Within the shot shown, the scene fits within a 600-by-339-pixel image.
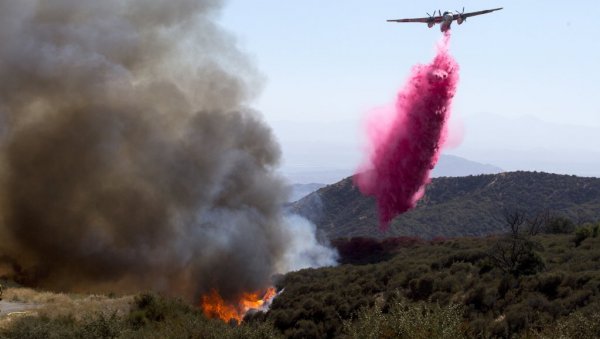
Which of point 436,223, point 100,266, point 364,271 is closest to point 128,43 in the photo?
point 100,266

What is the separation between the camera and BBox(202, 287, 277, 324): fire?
37.9 meters

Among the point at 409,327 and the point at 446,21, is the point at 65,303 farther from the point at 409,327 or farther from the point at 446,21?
the point at 446,21

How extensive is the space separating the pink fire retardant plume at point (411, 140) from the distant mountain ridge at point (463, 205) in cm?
3512

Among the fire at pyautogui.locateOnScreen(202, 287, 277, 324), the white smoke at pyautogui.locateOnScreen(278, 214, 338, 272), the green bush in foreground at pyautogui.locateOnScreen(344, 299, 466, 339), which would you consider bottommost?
the green bush in foreground at pyautogui.locateOnScreen(344, 299, 466, 339)

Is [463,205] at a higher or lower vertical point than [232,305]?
higher

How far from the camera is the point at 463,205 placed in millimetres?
106938

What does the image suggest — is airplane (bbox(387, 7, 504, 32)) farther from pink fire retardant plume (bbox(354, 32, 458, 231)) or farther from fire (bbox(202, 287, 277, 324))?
fire (bbox(202, 287, 277, 324))

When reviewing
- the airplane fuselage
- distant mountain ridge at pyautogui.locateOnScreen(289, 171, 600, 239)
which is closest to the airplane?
the airplane fuselage

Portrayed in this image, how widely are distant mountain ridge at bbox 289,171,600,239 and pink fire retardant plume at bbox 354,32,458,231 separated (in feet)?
115

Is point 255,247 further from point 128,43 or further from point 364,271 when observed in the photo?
point 128,43

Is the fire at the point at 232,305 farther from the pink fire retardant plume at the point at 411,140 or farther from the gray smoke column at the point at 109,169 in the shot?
the pink fire retardant plume at the point at 411,140

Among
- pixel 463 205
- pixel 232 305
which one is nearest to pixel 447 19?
pixel 232 305

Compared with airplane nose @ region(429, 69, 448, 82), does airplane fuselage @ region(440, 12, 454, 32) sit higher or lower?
higher

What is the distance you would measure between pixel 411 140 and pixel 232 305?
21820mm
